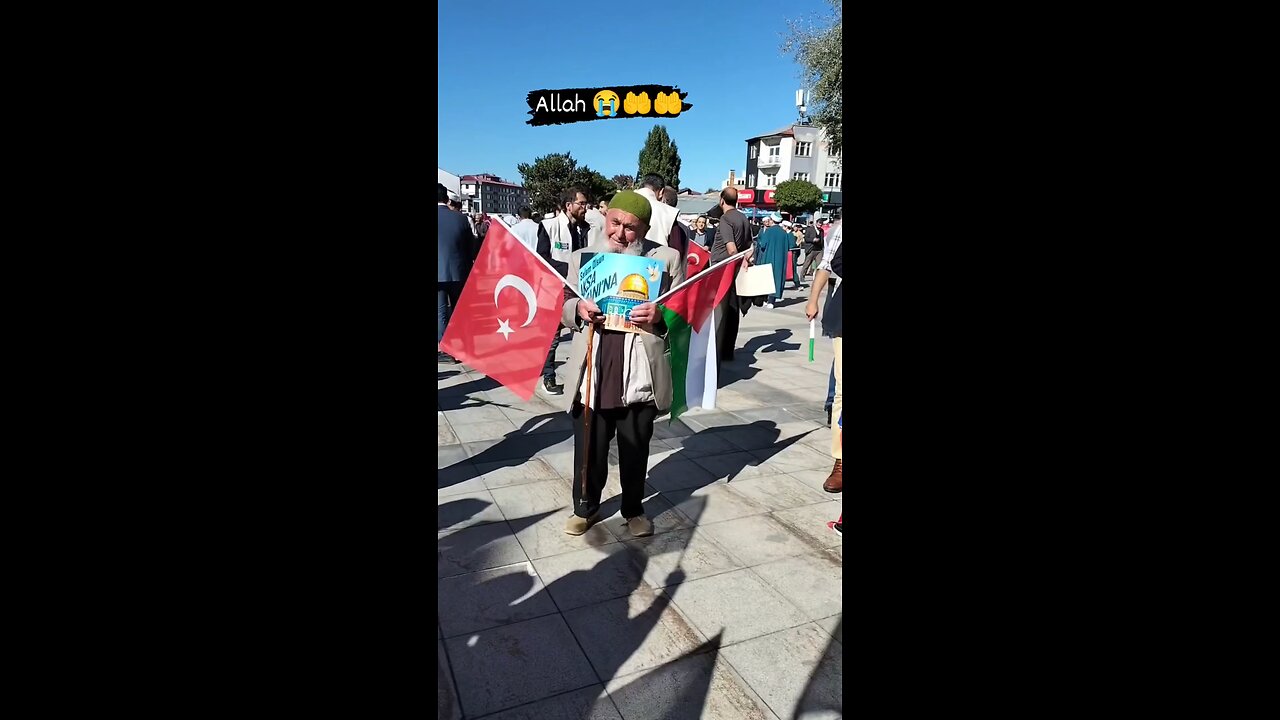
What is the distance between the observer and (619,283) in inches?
149

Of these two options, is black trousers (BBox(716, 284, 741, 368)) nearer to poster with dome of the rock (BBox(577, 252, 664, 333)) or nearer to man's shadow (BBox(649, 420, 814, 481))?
man's shadow (BBox(649, 420, 814, 481))

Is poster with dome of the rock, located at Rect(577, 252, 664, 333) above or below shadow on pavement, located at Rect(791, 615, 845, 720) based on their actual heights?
above

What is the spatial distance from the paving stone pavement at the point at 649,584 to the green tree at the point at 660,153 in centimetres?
8525

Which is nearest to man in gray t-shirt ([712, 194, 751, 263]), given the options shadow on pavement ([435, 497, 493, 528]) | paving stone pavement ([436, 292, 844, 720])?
paving stone pavement ([436, 292, 844, 720])

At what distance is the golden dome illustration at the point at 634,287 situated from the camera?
3.77 m

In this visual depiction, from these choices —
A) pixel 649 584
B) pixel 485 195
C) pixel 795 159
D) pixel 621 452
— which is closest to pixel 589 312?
pixel 621 452

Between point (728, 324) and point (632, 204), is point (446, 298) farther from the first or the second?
point (632, 204)

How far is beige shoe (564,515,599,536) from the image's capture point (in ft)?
13.4

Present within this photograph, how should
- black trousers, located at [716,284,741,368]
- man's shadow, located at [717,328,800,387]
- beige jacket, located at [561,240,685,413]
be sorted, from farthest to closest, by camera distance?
black trousers, located at [716,284,741,368]
man's shadow, located at [717,328,800,387]
beige jacket, located at [561,240,685,413]

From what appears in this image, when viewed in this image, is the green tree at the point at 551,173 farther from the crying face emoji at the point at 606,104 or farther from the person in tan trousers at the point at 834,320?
the person in tan trousers at the point at 834,320
